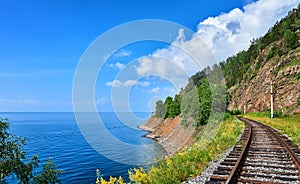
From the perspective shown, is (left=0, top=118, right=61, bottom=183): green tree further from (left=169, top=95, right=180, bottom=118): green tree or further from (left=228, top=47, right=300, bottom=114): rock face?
(left=169, top=95, right=180, bottom=118): green tree

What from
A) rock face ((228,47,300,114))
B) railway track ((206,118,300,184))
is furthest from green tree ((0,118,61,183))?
rock face ((228,47,300,114))

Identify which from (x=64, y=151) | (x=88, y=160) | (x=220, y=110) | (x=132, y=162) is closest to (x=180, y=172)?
(x=132, y=162)

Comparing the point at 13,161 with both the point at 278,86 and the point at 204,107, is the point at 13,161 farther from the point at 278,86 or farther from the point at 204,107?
the point at 278,86

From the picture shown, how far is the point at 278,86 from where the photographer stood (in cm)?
4141

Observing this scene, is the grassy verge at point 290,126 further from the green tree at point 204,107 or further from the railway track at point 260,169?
the green tree at point 204,107

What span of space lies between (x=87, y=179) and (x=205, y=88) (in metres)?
21.2

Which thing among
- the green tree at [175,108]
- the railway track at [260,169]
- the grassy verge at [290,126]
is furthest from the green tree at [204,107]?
the railway track at [260,169]

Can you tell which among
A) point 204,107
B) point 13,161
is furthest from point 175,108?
point 13,161

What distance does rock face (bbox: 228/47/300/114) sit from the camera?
35978 millimetres

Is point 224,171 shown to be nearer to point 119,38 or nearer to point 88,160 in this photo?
point 119,38

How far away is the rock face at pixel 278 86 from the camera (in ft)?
118

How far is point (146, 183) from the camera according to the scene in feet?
22.5

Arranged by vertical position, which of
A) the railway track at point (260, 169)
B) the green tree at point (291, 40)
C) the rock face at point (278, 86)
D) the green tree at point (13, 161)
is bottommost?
the green tree at point (13, 161)

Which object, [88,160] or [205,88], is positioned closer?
[88,160]
